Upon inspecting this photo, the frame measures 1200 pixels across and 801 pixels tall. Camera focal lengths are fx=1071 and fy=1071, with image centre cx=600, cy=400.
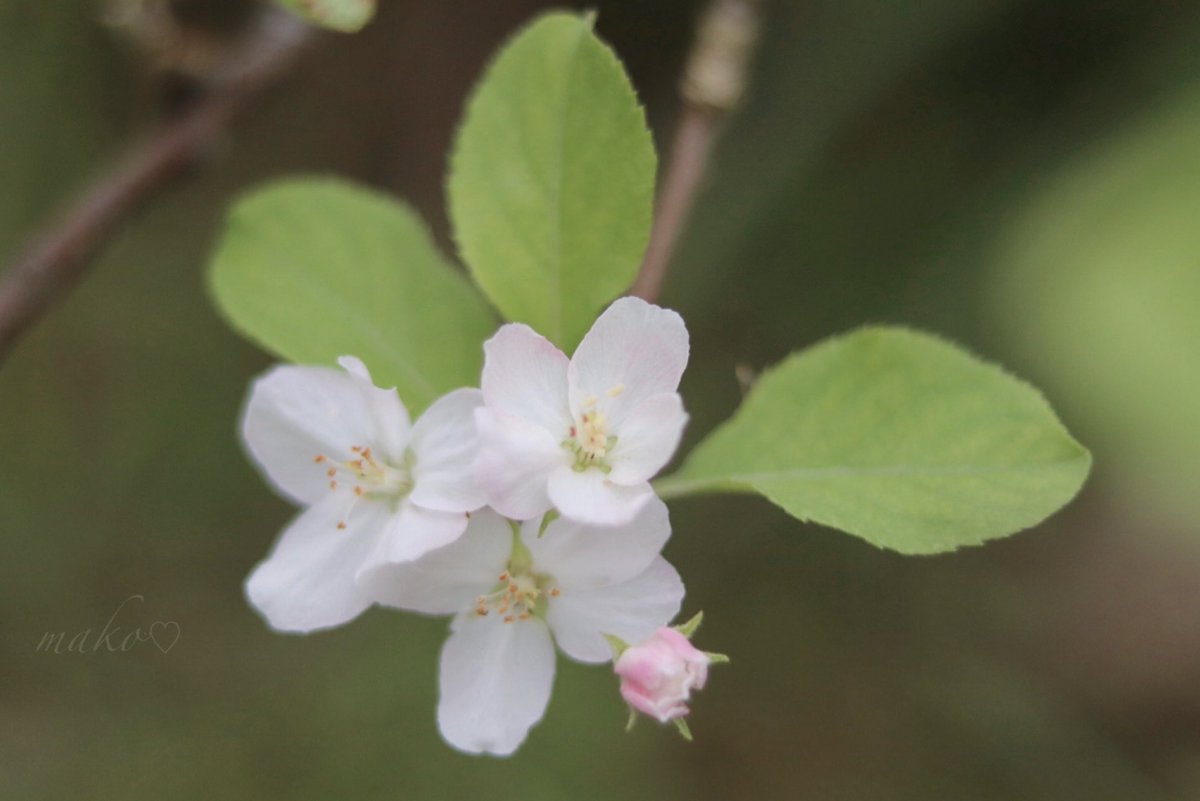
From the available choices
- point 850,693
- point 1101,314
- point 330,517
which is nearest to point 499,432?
point 330,517

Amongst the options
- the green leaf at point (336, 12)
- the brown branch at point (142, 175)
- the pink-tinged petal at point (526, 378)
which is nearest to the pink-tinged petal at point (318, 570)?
the pink-tinged petal at point (526, 378)

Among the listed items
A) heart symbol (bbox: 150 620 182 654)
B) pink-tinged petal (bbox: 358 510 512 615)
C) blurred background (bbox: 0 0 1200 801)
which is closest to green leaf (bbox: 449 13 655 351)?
pink-tinged petal (bbox: 358 510 512 615)

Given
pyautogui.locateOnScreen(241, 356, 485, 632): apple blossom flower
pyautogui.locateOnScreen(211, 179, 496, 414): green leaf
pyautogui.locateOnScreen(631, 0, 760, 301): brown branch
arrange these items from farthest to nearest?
pyautogui.locateOnScreen(631, 0, 760, 301): brown branch < pyautogui.locateOnScreen(211, 179, 496, 414): green leaf < pyautogui.locateOnScreen(241, 356, 485, 632): apple blossom flower

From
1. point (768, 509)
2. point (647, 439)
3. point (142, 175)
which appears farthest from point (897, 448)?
point (768, 509)

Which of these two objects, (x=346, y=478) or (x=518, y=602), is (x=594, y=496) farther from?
(x=346, y=478)

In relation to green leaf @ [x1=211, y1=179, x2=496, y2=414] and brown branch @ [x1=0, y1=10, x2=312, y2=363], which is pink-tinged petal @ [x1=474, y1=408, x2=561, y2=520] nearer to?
green leaf @ [x1=211, y1=179, x2=496, y2=414]

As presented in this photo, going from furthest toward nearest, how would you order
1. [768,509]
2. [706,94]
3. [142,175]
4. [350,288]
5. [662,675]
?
1. [768,509]
2. [142,175]
3. [706,94]
4. [350,288]
5. [662,675]

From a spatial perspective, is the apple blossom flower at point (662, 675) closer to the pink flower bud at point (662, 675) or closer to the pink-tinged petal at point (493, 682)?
the pink flower bud at point (662, 675)
